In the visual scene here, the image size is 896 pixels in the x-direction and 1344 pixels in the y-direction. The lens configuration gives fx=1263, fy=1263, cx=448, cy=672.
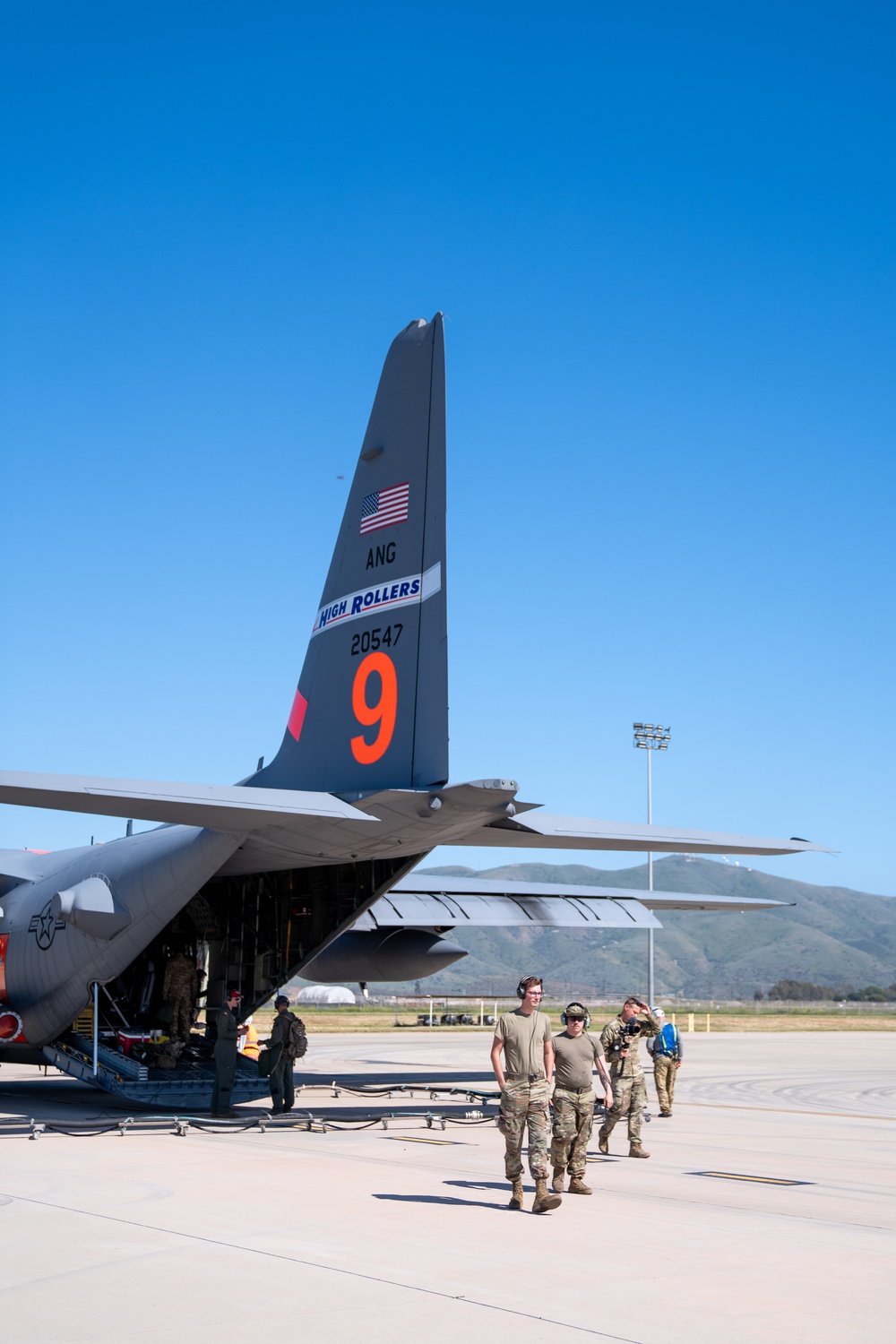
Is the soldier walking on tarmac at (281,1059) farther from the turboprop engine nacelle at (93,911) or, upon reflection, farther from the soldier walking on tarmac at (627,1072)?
the soldier walking on tarmac at (627,1072)

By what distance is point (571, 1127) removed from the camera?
959 centimetres

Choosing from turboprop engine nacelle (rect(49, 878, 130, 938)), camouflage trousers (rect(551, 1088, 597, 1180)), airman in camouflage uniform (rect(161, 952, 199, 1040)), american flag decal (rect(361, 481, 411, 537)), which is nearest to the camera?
camouflage trousers (rect(551, 1088, 597, 1180))

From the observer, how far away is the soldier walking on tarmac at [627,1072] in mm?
12180

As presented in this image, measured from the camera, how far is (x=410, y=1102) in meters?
16.8

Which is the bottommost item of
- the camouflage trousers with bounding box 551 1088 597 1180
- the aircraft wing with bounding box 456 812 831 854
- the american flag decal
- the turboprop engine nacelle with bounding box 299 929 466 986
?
the camouflage trousers with bounding box 551 1088 597 1180

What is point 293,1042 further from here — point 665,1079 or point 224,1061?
point 665,1079

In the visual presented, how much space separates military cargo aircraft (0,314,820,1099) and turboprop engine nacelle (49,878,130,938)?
3cm

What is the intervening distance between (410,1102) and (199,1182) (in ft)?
23.8

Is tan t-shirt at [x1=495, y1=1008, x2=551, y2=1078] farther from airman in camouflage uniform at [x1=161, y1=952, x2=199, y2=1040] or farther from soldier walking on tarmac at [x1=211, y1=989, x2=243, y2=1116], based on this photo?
airman in camouflage uniform at [x1=161, y1=952, x2=199, y2=1040]

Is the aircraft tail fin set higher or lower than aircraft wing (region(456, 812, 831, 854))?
higher

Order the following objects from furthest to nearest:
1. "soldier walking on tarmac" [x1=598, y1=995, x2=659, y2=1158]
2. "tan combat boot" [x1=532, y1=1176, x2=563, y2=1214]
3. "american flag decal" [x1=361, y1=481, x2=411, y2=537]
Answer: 1. "american flag decal" [x1=361, y1=481, x2=411, y2=537]
2. "soldier walking on tarmac" [x1=598, y1=995, x2=659, y2=1158]
3. "tan combat boot" [x1=532, y1=1176, x2=563, y2=1214]

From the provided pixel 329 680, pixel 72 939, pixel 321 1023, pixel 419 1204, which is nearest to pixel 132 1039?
pixel 72 939

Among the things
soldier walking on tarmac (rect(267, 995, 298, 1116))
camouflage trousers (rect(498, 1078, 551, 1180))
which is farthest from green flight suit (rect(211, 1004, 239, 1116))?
camouflage trousers (rect(498, 1078, 551, 1180))

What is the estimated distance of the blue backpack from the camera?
1551cm
